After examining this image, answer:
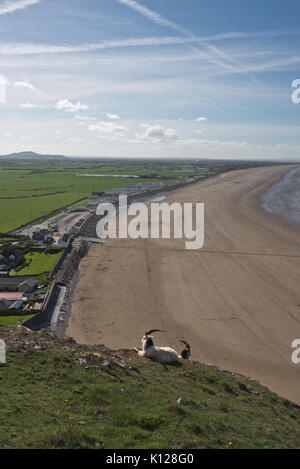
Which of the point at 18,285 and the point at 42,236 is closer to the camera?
the point at 18,285

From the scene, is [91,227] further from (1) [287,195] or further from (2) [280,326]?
(1) [287,195]

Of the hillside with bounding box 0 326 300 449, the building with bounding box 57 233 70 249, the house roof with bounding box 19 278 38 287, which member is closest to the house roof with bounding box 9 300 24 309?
the house roof with bounding box 19 278 38 287

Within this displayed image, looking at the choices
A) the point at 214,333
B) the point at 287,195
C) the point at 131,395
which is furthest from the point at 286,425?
the point at 287,195

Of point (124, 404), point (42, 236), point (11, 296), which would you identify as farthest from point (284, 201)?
point (124, 404)

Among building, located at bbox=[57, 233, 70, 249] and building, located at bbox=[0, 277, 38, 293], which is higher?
building, located at bbox=[57, 233, 70, 249]

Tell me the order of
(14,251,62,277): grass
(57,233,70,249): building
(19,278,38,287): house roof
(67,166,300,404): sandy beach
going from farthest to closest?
(57,233,70,249): building < (14,251,62,277): grass < (19,278,38,287): house roof < (67,166,300,404): sandy beach

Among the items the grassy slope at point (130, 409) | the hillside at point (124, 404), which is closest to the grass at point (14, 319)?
the hillside at point (124, 404)

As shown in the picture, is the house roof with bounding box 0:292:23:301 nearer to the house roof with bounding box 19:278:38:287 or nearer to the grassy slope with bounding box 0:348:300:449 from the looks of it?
the house roof with bounding box 19:278:38:287

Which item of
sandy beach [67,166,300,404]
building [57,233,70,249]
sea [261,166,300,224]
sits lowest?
sandy beach [67,166,300,404]

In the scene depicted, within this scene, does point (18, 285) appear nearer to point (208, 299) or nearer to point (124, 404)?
point (208, 299)
